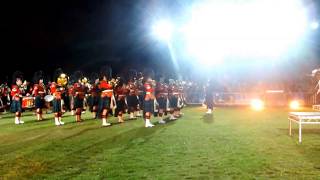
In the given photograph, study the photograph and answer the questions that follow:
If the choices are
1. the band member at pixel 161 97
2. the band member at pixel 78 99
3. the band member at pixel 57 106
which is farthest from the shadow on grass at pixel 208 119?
the band member at pixel 57 106

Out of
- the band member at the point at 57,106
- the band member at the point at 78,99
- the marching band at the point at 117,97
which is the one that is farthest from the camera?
the band member at the point at 78,99

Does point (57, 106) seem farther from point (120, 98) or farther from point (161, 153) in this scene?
point (161, 153)


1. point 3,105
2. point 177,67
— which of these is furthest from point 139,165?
point 177,67

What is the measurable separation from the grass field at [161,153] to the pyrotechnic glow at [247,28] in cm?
2302

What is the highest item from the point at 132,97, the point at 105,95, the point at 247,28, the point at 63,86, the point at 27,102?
the point at 247,28

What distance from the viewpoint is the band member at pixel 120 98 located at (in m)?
19.7

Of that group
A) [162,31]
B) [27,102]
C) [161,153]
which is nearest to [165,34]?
[162,31]

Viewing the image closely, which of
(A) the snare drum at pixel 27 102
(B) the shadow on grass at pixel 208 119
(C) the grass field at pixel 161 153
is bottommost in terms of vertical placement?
(C) the grass field at pixel 161 153

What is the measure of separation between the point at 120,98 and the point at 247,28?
2258 cm

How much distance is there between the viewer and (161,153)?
10.5m

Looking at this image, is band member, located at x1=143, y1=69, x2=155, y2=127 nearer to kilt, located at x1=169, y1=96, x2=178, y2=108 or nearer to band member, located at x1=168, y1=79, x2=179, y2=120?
band member, located at x1=168, y1=79, x2=179, y2=120

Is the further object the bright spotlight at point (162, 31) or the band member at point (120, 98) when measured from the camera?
the bright spotlight at point (162, 31)

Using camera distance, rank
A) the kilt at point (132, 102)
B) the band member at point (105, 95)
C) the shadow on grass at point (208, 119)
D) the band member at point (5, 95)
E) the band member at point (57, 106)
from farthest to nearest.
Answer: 1. the band member at point (5, 95)
2. the kilt at point (132, 102)
3. the shadow on grass at point (208, 119)
4. the band member at point (57, 106)
5. the band member at point (105, 95)

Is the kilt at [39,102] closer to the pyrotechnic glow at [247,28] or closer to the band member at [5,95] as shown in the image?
the band member at [5,95]
